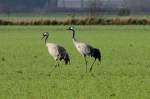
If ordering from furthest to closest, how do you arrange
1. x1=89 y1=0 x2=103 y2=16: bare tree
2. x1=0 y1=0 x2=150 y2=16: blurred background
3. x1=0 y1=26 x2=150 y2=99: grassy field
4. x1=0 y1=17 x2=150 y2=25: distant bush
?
x1=0 y1=0 x2=150 y2=16: blurred background < x1=89 y1=0 x2=103 y2=16: bare tree < x1=0 y1=17 x2=150 y2=25: distant bush < x1=0 y1=26 x2=150 y2=99: grassy field

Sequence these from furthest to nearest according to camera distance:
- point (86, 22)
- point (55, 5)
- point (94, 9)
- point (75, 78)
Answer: point (55, 5)
point (94, 9)
point (86, 22)
point (75, 78)

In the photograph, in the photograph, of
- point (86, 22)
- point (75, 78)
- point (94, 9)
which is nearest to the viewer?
point (75, 78)

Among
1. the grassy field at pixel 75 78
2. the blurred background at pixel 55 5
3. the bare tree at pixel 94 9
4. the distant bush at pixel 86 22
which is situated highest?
the grassy field at pixel 75 78

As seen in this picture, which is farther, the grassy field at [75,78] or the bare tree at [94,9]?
the bare tree at [94,9]

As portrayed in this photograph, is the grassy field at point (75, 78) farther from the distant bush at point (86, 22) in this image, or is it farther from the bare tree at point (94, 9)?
the bare tree at point (94, 9)

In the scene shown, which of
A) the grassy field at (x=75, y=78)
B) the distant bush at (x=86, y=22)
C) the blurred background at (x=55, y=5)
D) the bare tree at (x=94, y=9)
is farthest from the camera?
the blurred background at (x=55, y=5)

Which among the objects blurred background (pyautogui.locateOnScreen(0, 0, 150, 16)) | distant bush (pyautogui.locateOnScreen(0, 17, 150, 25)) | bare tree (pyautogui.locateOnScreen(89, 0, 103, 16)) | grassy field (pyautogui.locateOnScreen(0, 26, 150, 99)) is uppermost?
grassy field (pyautogui.locateOnScreen(0, 26, 150, 99))

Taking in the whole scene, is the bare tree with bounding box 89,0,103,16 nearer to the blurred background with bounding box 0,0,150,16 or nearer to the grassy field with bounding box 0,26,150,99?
the blurred background with bounding box 0,0,150,16

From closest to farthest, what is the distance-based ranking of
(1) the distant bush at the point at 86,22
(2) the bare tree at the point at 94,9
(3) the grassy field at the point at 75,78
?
(3) the grassy field at the point at 75,78
(1) the distant bush at the point at 86,22
(2) the bare tree at the point at 94,9

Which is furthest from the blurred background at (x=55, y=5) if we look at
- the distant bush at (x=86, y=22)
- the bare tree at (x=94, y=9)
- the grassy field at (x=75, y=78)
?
the grassy field at (x=75, y=78)

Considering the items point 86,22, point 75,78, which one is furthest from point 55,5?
point 75,78

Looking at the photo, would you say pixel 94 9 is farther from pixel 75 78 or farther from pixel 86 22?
pixel 75 78

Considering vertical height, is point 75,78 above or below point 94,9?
above

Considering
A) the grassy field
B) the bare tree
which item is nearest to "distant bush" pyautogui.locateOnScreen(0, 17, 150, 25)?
the bare tree
